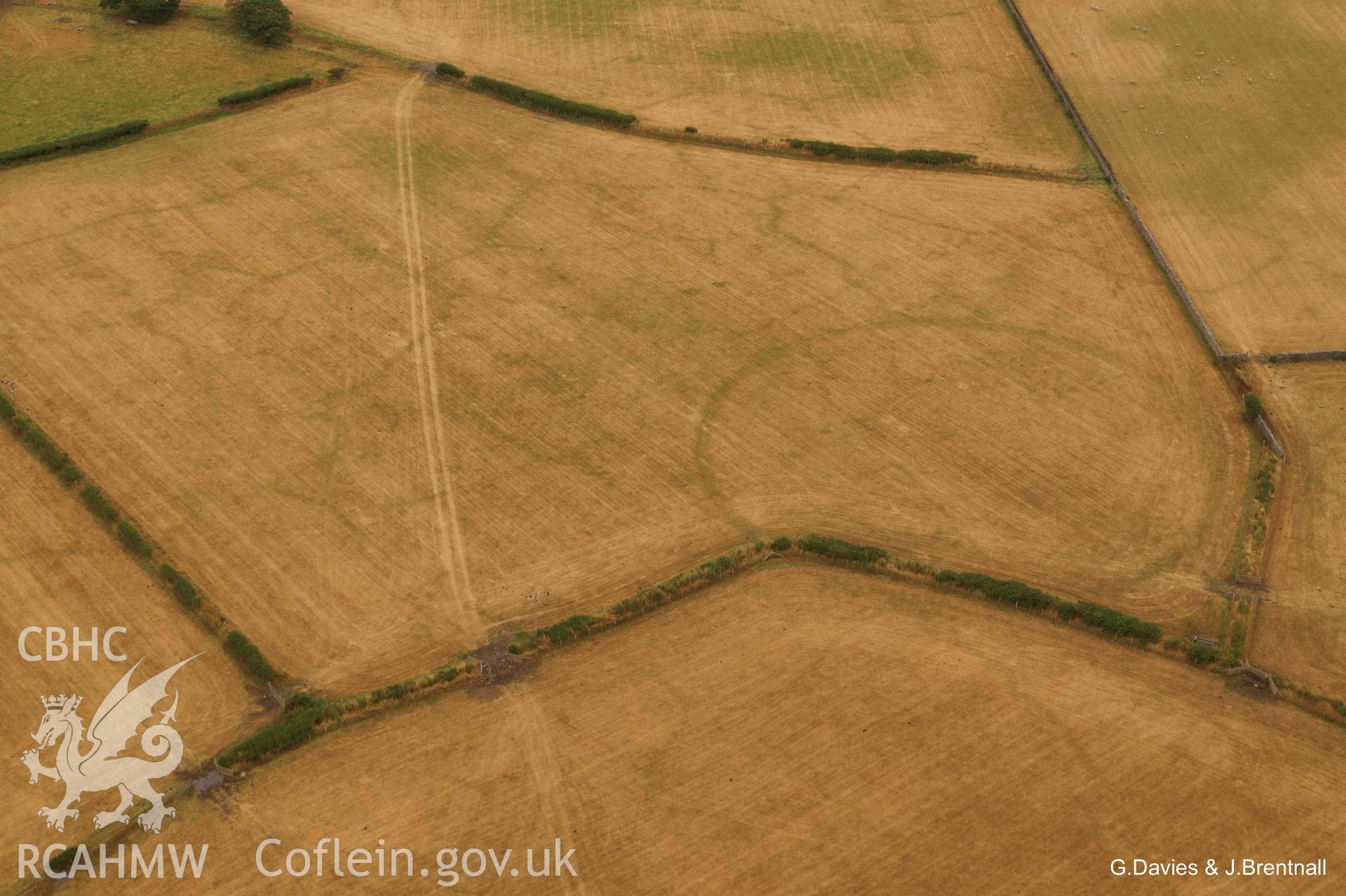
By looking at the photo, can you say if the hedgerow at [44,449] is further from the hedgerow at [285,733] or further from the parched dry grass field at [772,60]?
the parched dry grass field at [772,60]

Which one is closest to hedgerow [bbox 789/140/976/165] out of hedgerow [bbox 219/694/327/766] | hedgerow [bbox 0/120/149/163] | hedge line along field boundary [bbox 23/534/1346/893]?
hedge line along field boundary [bbox 23/534/1346/893]

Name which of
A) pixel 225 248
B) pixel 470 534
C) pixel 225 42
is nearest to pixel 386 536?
pixel 470 534

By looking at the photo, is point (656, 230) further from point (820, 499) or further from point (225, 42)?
point (225, 42)

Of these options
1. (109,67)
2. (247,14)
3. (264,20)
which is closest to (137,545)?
(109,67)

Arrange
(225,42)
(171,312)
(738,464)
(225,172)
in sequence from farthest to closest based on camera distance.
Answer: (225,42), (225,172), (171,312), (738,464)

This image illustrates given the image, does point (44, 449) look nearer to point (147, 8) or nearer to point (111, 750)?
point (111, 750)

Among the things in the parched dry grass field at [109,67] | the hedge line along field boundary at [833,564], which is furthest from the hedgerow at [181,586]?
the parched dry grass field at [109,67]
